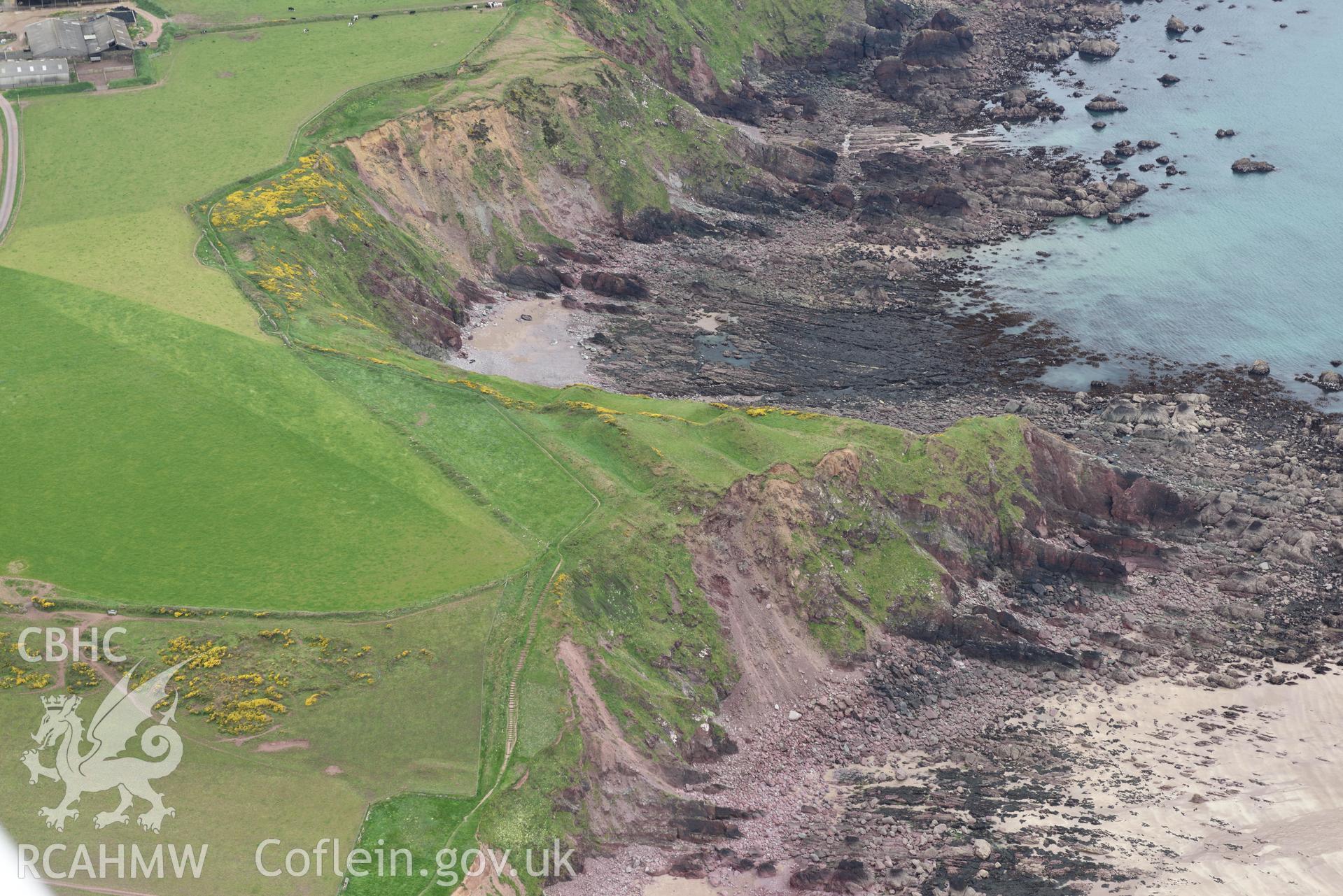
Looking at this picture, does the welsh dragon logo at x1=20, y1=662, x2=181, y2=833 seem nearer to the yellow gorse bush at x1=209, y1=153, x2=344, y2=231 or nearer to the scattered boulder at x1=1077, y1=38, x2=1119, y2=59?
the yellow gorse bush at x1=209, y1=153, x2=344, y2=231

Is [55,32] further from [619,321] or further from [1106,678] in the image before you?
[1106,678]

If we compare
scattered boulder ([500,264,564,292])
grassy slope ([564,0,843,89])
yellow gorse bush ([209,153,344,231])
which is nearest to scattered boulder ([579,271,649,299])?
scattered boulder ([500,264,564,292])

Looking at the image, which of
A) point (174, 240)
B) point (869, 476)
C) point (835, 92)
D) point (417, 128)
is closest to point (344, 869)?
point (869, 476)

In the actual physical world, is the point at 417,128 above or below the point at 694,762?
above

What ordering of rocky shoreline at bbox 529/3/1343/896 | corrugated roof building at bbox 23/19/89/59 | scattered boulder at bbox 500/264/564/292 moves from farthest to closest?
corrugated roof building at bbox 23/19/89/59 → scattered boulder at bbox 500/264/564/292 → rocky shoreline at bbox 529/3/1343/896

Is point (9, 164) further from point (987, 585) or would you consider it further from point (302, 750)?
point (987, 585)

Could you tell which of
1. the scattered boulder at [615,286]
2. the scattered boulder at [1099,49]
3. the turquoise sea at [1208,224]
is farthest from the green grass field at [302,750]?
the scattered boulder at [1099,49]

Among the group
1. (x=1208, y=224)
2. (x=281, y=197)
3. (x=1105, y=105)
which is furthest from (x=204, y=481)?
(x=1105, y=105)
